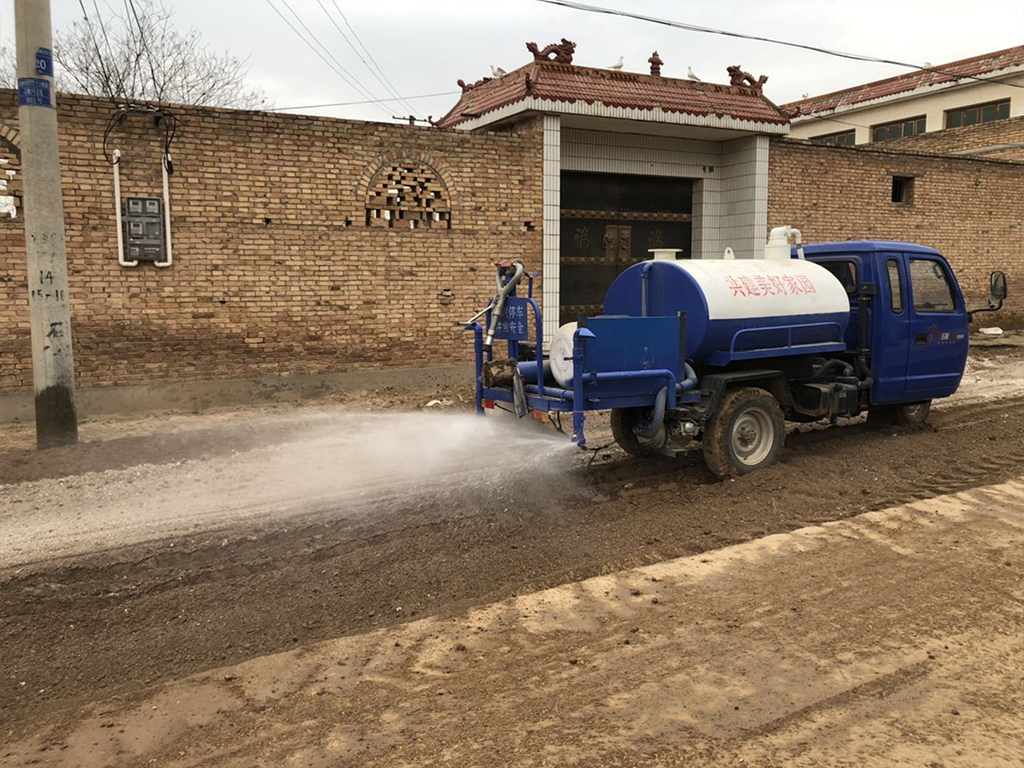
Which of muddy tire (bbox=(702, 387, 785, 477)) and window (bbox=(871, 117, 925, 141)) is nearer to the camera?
muddy tire (bbox=(702, 387, 785, 477))

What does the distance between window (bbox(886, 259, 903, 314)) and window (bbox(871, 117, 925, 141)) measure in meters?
24.2

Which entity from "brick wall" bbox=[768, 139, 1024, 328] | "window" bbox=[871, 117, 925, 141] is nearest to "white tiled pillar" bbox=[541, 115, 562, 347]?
"brick wall" bbox=[768, 139, 1024, 328]

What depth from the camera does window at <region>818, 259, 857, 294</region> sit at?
28.3ft

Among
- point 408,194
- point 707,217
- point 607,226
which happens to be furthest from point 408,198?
point 707,217

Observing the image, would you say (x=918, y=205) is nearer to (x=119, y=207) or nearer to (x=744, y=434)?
(x=744, y=434)

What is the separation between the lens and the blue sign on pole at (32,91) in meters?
8.44

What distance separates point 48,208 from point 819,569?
321 inches

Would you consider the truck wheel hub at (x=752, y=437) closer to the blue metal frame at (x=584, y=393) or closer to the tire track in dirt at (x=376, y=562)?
the tire track in dirt at (x=376, y=562)

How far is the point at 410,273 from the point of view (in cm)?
1266

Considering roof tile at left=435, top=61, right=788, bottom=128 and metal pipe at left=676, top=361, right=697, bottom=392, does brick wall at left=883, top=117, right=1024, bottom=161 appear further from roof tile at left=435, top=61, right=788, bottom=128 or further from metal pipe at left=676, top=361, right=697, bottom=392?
metal pipe at left=676, top=361, right=697, bottom=392

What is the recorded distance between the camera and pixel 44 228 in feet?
28.3

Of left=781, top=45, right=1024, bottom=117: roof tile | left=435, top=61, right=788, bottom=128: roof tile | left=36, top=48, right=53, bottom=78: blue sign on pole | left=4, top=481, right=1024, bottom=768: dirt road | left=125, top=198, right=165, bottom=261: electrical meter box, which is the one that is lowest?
left=4, top=481, right=1024, bottom=768: dirt road

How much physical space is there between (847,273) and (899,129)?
2571 cm

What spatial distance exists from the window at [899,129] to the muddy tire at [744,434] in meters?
26.2
